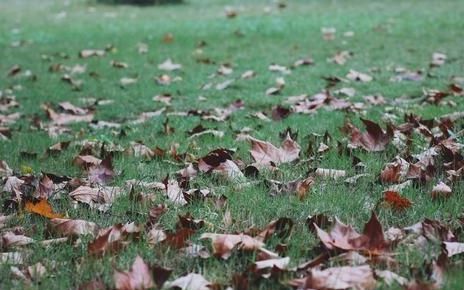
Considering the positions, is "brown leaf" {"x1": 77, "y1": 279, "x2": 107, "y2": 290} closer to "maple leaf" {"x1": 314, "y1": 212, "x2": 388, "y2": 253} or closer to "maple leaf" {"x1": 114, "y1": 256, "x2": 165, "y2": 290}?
"maple leaf" {"x1": 114, "y1": 256, "x2": 165, "y2": 290}

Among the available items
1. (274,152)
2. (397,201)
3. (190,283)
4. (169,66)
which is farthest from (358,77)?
(190,283)

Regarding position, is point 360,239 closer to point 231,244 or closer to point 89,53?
point 231,244

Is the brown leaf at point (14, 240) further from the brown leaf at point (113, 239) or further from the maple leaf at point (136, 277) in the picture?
the maple leaf at point (136, 277)

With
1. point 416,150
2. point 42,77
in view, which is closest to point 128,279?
point 416,150

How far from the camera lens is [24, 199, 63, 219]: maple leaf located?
9.77 ft

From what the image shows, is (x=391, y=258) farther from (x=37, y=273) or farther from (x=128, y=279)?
(x=37, y=273)

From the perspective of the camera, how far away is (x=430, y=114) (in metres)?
4.77

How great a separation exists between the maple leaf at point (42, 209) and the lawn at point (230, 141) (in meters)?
0.01

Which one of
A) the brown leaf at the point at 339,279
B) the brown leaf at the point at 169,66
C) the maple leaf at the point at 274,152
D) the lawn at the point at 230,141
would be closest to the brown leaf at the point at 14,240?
the lawn at the point at 230,141

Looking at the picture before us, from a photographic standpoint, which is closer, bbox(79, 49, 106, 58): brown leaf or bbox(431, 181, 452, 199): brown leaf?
bbox(431, 181, 452, 199): brown leaf

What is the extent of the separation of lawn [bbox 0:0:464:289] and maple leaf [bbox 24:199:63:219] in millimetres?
10

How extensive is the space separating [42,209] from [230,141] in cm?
162

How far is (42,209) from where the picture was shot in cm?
301

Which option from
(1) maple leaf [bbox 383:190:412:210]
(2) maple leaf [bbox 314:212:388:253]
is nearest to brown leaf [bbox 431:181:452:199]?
(1) maple leaf [bbox 383:190:412:210]
